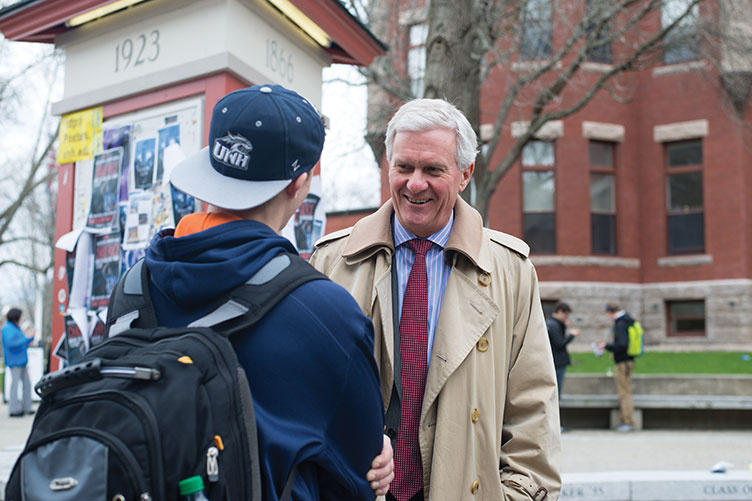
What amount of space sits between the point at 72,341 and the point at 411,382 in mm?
2798

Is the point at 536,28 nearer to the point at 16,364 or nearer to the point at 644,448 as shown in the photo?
the point at 644,448

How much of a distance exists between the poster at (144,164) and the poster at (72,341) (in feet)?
3.10

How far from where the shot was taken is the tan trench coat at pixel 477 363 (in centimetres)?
248

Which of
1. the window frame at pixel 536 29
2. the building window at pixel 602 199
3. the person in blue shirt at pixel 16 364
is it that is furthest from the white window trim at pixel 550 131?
the person in blue shirt at pixel 16 364

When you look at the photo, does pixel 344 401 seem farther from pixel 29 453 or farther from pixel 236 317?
pixel 29 453

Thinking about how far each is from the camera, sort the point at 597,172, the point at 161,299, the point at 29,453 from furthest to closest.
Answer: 1. the point at 597,172
2. the point at 161,299
3. the point at 29,453


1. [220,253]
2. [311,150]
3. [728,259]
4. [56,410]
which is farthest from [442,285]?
[728,259]

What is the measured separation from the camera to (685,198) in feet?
64.2

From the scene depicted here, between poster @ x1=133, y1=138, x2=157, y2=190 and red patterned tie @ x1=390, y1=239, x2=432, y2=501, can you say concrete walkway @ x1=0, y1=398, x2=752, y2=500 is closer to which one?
poster @ x1=133, y1=138, x2=157, y2=190

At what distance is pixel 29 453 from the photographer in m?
1.38

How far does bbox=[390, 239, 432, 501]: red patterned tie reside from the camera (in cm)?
250

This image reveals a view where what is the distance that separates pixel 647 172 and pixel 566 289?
4088 mm

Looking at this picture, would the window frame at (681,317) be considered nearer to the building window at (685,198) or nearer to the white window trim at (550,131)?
the building window at (685,198)

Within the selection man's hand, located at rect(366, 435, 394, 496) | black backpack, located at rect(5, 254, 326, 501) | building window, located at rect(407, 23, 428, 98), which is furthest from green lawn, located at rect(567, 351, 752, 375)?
black backpack, located at rect(5, 254, 326, 501)
